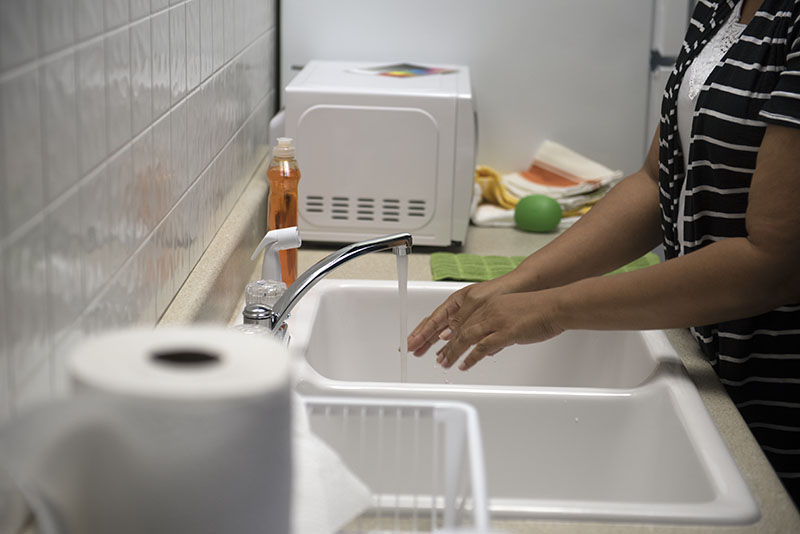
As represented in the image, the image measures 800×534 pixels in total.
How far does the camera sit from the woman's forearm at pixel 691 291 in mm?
1040

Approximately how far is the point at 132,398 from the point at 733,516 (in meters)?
0.59

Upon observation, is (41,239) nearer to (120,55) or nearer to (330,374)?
(120,55)

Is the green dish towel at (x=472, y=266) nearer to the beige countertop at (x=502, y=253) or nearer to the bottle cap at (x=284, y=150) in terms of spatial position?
the beige countertop at (x=502, y=253)

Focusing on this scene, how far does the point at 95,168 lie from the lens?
2.78 ft

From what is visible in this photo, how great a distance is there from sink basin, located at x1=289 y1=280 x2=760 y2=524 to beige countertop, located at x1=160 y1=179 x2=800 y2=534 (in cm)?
2

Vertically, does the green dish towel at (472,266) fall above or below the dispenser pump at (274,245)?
below

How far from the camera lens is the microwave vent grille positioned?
1.85 metres

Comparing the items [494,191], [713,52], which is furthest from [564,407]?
[494,191]

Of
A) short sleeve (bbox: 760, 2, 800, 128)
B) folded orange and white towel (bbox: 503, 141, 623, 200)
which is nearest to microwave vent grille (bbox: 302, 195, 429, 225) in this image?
folded orange and white towel (bbox: 503, 141, 623, 200)

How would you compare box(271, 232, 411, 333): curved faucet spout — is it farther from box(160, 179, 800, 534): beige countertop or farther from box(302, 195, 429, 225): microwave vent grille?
box(302, 195, 429, 225): microwave vent grille

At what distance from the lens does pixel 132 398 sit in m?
0.51

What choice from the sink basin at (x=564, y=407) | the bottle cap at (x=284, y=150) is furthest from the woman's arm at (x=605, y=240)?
the bottle cap at (x=284, y=150)

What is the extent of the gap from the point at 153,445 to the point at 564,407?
74 centimetres

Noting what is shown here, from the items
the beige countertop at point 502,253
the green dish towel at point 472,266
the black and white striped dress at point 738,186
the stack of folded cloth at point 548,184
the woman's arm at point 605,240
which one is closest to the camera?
the beige countertop at point 502,253
